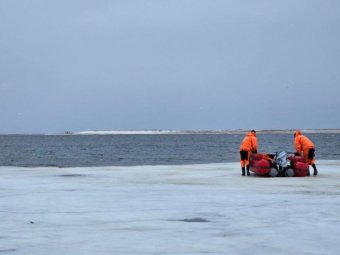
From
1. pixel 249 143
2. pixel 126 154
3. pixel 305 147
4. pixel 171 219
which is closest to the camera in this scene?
pixel 171 219

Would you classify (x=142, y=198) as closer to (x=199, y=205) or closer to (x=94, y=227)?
(x=199, y=205)

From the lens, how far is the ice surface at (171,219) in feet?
19.4

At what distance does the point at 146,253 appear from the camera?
5.57 metres

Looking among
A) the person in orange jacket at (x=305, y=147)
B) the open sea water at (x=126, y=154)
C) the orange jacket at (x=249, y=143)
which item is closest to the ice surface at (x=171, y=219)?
the orange jacket at (x=249, y=143)

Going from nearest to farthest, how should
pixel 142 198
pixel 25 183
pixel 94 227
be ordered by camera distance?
pixel 94 227
pixel 142 198
pixel 25 183

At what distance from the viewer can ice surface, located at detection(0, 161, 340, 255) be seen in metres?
5.92

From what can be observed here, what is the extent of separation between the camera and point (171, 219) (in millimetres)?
7648

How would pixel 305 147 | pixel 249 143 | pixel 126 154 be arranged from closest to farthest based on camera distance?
1. pixel 249 143
2. pixel 305 147
3. pixel 126 154

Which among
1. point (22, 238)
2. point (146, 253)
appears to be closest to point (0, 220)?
point (22, 238)

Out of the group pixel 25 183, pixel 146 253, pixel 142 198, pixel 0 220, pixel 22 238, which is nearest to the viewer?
pixel 146 253

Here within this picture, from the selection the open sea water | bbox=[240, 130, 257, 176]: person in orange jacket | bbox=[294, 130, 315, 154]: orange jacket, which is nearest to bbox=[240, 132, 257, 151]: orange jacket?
bbox=[240, 130, 257, 176]: person in orange jacket

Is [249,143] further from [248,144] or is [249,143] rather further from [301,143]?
[301,143]

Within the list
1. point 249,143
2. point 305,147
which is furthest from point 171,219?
point 305,147

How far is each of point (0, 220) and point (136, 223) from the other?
203 cm
